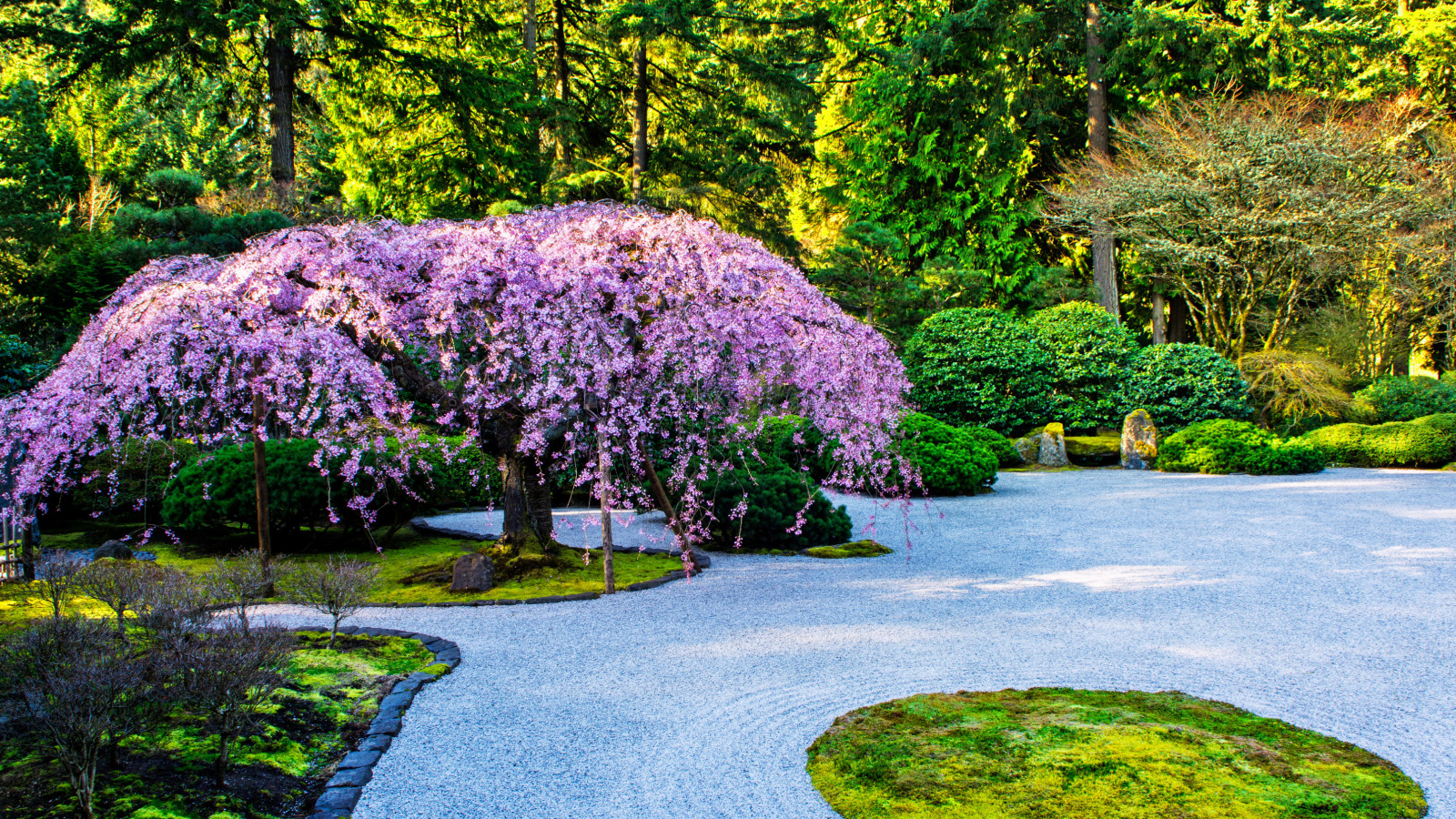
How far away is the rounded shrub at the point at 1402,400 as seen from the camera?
1591 centimetres

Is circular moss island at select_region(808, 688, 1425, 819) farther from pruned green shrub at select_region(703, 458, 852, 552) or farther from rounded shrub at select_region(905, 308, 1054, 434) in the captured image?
rounded shrub at select_region(905, 308, 1054, 434)

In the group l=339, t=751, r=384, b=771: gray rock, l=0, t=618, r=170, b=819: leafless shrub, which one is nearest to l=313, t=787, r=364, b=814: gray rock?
l=339, t=751, r=384, b=771: gray rock

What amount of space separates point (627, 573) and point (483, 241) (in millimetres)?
3077

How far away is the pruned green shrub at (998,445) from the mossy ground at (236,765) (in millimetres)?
10678

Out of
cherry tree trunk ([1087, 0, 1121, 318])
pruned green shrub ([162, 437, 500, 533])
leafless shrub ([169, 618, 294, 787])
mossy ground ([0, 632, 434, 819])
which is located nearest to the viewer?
mossy ground ([0, 632, 434, 819])

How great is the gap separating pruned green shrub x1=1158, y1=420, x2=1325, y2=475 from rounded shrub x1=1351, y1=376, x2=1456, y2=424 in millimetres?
3249

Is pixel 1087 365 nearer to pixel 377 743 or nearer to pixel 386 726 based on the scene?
pixel 386 726

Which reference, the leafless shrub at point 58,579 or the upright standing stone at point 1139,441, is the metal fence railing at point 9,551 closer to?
the leafless shrub at point 58,579

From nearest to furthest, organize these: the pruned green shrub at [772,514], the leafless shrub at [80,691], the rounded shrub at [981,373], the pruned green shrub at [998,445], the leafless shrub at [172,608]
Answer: the leafless shrub at [80,691], the leafless shrub at [172,608], the pruned green shrub at [772,514], the pruned green shrub at [998,445], the rounded shrub at [981,373]

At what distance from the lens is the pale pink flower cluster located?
5.44 metres

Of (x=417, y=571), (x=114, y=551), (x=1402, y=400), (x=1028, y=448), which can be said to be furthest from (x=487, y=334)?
(x=1402, y=400)

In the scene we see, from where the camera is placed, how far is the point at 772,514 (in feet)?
27.8

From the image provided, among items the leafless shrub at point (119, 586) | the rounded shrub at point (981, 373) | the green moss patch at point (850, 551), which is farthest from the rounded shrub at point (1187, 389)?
the leafless shrub at point (119, 586)

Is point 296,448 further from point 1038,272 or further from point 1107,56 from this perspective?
point 1107,56
